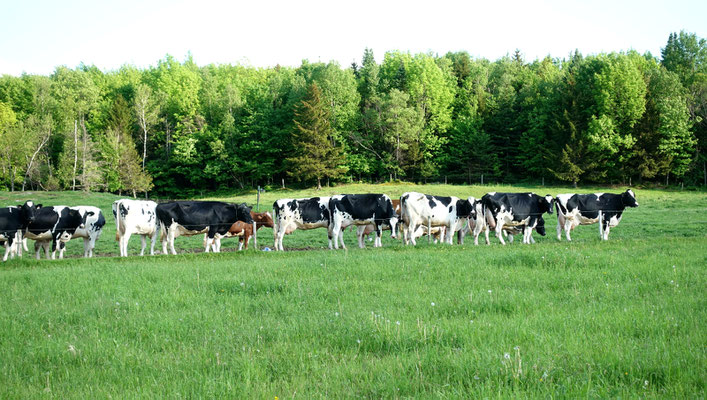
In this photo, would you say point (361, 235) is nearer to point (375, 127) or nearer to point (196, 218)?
point (196, 218)

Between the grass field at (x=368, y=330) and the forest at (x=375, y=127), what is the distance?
50.8 meters

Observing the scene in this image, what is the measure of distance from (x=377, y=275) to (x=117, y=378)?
6.16 metres

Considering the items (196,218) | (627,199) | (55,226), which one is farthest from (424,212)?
(55,226)

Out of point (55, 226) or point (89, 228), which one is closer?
point (55, 226)

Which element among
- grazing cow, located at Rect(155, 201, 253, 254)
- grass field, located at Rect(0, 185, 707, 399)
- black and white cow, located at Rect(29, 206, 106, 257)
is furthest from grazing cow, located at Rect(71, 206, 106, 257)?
grass field, located at Rect(0, 185, 707, 399)

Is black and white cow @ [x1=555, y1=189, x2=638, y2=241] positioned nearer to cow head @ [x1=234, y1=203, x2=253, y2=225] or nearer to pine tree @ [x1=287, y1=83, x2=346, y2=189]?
cow head @ [x1=234, y1=203, x2=253, y2=225]

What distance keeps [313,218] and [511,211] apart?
891 cm

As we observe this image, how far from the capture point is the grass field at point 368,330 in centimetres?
461

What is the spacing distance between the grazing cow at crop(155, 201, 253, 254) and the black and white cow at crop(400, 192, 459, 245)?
6.98 metres

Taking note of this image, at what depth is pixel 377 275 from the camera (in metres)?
10.5

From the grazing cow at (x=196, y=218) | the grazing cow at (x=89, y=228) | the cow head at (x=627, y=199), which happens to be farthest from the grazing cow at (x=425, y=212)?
the grazing cow at (x=89, y=228)

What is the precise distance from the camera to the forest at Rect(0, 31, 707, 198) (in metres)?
56.9

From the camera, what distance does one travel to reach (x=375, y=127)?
68.4 meters

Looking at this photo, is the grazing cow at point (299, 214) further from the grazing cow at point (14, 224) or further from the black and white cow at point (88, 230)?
the grazing cow at point (14, 224)
